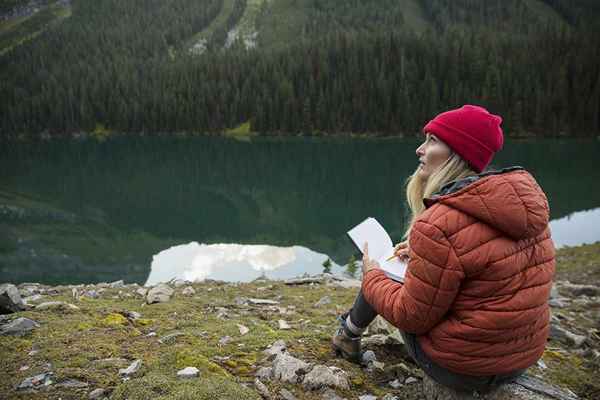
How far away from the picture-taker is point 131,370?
472 cm

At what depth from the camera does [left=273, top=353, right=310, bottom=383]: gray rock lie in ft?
15.7

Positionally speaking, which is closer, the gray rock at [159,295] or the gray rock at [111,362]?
the gray rock at [111,362]

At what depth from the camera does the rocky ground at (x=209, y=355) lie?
434 centimetres

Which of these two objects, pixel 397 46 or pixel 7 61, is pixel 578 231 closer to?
pixel 397 46

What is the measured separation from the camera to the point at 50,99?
14012cm

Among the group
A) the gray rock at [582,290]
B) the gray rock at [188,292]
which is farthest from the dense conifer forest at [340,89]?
the gray rock at [188,292]

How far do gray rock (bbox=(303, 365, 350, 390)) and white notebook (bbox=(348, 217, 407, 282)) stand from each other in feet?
4.59

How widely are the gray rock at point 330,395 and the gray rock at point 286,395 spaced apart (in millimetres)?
303

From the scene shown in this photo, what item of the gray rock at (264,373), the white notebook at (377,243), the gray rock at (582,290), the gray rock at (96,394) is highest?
the white notebook at (377,243)

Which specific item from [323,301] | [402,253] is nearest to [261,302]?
[323,301]

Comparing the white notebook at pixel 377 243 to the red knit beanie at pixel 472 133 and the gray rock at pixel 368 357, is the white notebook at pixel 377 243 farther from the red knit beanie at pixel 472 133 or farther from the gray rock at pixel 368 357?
the gray rock at pixel 368 357

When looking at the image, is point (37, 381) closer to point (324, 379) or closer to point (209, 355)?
point (209, 355)

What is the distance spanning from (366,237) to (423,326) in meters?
1.37

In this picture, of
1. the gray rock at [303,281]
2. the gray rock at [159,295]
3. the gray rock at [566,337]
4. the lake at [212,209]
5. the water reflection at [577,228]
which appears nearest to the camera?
the gray rock at [566,337]
